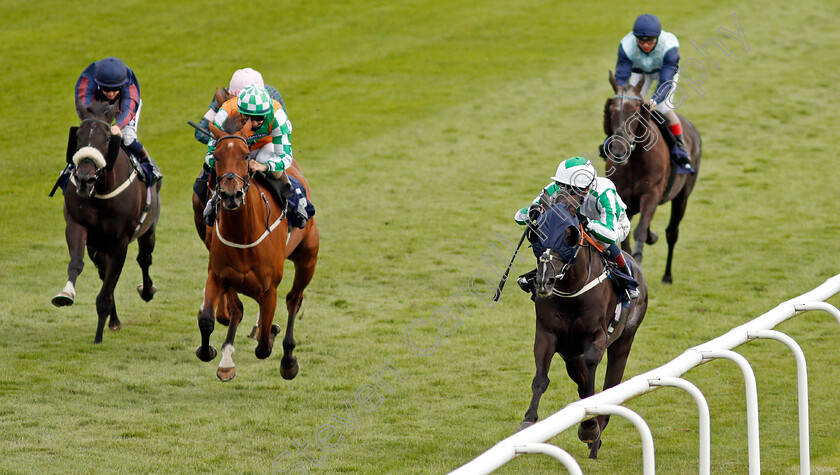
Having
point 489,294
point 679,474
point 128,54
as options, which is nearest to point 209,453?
point 679,474

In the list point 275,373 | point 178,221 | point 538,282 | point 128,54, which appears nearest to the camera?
point 538,282

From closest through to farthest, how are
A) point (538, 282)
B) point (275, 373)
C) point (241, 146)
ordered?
1. point (538, 282)
2. point (241, 146)
3. point (275, 373)

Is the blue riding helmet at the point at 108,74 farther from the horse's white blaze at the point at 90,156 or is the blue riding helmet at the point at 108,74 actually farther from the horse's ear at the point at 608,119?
the horse's ear at the point at 608,119

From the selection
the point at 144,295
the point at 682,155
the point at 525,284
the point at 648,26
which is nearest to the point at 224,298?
the point at 144,295

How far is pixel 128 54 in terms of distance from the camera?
58.6 feet

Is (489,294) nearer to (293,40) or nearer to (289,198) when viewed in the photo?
(289,198)

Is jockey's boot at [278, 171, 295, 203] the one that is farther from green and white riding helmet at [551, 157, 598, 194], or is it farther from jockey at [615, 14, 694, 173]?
jockey at [615, 14, 694, 173]

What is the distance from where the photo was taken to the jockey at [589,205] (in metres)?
5.60

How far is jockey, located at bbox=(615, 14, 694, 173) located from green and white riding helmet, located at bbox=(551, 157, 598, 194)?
12.4ft

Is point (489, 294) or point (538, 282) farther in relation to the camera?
point (489, 294)

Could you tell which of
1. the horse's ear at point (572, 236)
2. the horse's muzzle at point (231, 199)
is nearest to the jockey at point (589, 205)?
the horse's ear at point (572, 236)

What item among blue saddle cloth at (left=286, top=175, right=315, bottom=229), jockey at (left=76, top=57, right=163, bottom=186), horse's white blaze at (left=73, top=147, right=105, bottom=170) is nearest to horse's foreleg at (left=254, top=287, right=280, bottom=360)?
blue saddle cloth at (left=286, top=175, right=315, bottom=229)

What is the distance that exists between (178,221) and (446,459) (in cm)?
698

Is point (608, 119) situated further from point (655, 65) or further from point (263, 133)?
point (263, 133)
